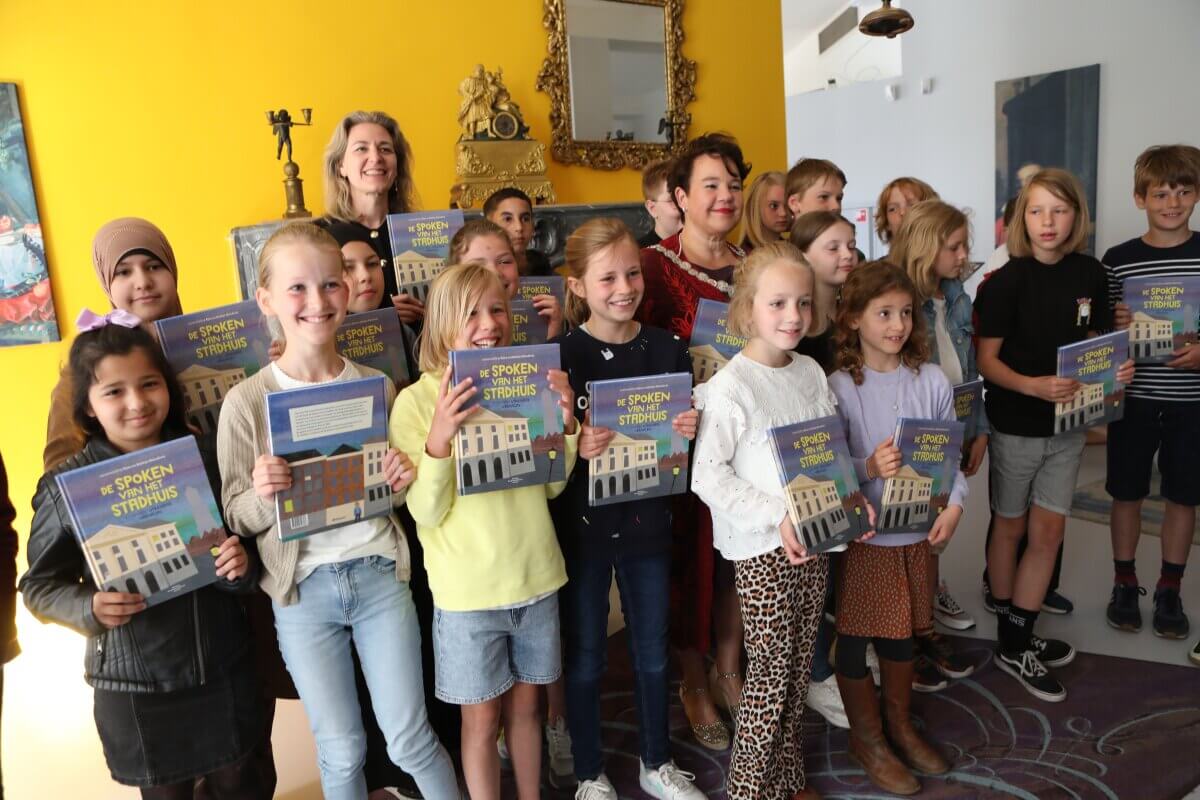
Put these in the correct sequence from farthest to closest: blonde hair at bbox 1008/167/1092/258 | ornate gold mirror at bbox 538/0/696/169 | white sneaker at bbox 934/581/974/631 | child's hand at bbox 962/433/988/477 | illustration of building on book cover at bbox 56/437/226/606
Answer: ornate gold mirror at bbox 538/0/696/169 → white sneaker at bbox 934/581/974/631 → child's hand at bbox 962/433/988/477 → blonde hair at bbox 1008/167/1092/258 → illustration of building on book cover at bbox 56/437/226/606

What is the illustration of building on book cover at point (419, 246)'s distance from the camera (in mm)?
2086

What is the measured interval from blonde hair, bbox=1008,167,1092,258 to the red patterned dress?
3.08 ft

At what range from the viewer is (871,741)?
2.09 m

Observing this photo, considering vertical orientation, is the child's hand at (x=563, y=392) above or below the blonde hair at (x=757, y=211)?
below

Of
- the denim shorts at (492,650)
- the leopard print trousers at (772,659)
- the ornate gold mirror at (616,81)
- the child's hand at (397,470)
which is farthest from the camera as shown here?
the ornate gold mirror at (616,81)

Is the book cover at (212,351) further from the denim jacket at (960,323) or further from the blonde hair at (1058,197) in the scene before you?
the blonde hair at (1058,197)

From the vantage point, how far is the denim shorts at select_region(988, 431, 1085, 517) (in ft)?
8.27

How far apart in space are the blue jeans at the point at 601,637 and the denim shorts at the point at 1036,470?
4.46ft

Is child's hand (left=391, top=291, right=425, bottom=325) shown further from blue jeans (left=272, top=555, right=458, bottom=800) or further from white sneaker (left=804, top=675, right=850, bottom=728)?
white sneaker (left=804, top=675, right=850, bottom=728)

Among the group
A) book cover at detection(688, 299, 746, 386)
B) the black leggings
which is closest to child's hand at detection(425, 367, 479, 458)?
book cover at detection(688, 299, 746, 386)

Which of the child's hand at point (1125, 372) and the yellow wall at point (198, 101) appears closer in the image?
the child's hand at point (1125, 372)

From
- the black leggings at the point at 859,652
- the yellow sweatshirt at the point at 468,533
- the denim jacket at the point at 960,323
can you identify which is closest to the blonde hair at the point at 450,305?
the yellow sweatshirt at the point at 468,533

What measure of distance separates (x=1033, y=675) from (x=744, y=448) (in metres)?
1.49

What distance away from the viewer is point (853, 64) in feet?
29.4
